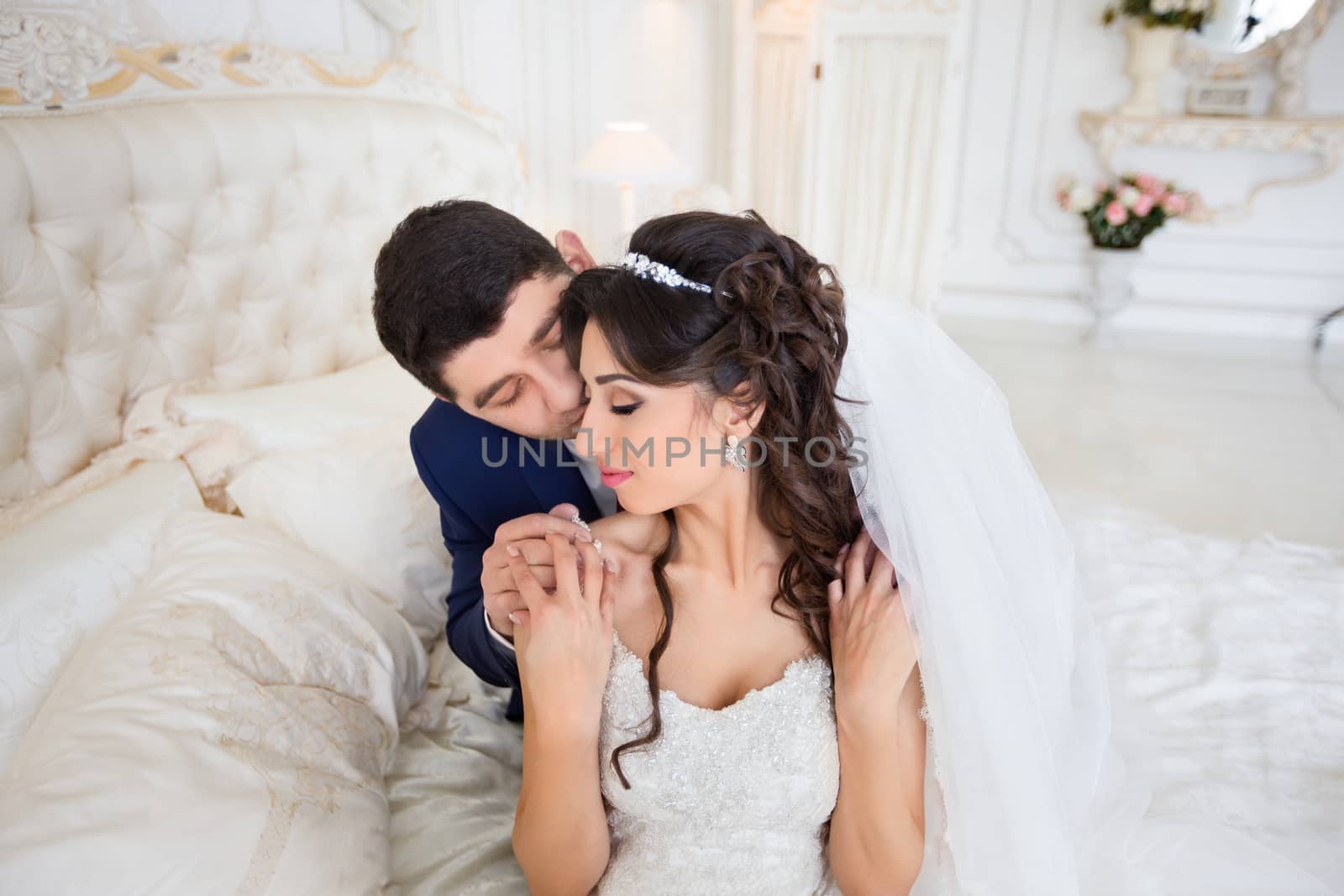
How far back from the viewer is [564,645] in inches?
52.6

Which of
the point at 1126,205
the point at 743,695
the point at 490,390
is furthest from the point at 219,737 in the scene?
the point at 1126,205

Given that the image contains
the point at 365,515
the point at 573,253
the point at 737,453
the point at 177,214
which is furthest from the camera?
the point at 177,214

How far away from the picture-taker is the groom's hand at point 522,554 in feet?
4.63

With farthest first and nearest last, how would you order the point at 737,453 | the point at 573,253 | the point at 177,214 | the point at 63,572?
the point at 177,214 → the point at 573,253 → the point at 63,572 → the point at 737,453

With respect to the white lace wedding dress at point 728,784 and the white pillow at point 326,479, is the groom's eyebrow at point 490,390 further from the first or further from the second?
the white pillow at point 326,479

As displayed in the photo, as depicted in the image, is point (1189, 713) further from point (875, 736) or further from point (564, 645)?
point (564, 645)

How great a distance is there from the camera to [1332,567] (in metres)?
2.18

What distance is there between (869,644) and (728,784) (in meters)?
0.29

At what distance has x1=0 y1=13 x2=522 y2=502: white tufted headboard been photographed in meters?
1.85

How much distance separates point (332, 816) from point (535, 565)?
1.58ft

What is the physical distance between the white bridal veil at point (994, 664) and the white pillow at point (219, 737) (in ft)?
2.94

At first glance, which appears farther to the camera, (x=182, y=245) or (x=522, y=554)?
(x=182, y=245)

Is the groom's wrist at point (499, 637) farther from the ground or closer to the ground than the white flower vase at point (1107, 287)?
farther from the ground

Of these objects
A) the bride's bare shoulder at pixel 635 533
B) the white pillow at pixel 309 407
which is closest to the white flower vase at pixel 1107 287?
the white pillow at pixel 309 407
